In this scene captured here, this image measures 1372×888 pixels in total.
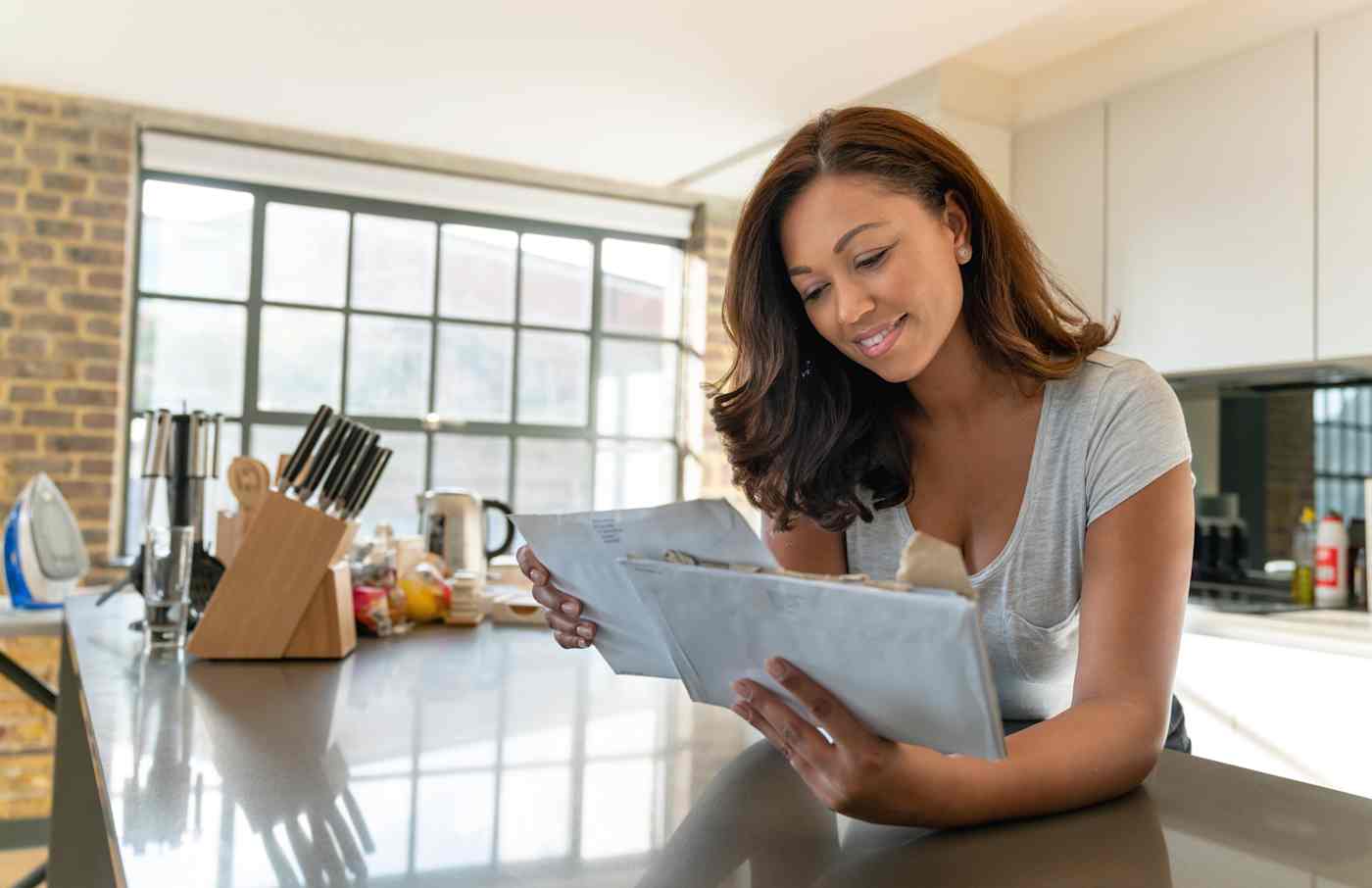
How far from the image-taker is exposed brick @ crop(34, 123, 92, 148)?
14.3 ft

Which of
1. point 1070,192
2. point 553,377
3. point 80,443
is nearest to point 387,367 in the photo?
point 553,377

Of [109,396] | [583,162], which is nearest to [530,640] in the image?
[109,396]

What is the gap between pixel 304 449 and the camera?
1.53 meters

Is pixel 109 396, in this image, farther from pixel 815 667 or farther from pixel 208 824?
pixel 815 667

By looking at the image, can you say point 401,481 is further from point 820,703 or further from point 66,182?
point 820,703

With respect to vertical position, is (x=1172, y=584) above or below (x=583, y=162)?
below

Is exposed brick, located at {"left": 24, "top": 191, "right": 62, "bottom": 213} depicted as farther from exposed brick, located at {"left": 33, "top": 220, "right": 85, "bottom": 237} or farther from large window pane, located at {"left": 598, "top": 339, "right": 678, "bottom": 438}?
large window pane, located at {"left": 598, "top": 339, "right": 678, "bottom": 438}

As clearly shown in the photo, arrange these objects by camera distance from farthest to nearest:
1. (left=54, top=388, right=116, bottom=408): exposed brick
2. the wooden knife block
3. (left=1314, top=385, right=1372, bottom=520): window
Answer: (left=54, top=388, right=116, bottom=408): exposed brick → (left=1314, top=385, right=1372, bottom=520): window → the wooden knife block

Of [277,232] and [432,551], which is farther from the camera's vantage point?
[277,232]

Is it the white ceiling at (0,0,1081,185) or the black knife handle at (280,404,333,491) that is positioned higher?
the white ceiling at (0,0,1081,185)

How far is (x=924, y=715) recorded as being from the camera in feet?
2.07

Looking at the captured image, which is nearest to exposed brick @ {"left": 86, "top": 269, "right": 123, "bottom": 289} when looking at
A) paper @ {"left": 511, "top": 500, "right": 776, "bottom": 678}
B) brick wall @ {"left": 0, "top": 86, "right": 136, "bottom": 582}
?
brick wall @ {"left": 0, "top": 86, "right": 136, "bottom": 582}

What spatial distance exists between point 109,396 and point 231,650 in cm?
343

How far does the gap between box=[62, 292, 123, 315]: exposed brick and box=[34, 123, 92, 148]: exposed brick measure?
616mm
